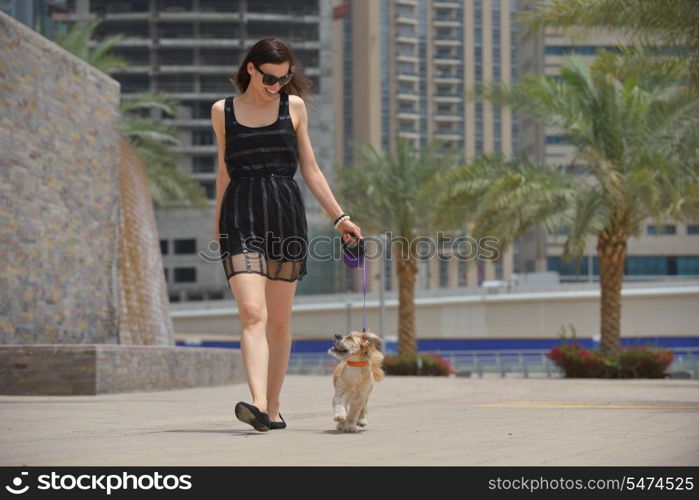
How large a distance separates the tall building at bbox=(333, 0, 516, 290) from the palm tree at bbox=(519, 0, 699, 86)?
121m

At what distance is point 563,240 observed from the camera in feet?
368

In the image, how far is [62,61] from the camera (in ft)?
60.3

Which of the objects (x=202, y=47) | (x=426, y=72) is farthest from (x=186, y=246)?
(x=426, y=72)

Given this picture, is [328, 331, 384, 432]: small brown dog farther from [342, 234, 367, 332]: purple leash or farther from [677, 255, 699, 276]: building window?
[677, 255, 699, 276]: building window

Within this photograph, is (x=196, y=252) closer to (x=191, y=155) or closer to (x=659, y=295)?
(x=191, y=155)

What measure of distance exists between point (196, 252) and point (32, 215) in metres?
82.3

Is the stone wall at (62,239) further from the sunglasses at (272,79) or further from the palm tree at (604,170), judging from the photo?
the palm tree at (604,170)

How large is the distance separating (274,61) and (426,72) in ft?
488

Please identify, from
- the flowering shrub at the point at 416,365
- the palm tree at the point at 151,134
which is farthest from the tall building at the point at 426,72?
the flowering shrub at the point at 416,365

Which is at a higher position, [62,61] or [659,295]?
[62,61]

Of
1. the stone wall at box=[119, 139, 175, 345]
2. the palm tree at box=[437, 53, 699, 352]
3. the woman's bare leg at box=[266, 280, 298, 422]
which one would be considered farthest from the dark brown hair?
the palm tree at box=[437, 53, 699, 352]

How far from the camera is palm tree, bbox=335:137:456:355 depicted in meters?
40.3
